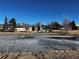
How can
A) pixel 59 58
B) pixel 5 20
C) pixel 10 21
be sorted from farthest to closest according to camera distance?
pixel 10 21
pixel 5 20
pixel 59 58

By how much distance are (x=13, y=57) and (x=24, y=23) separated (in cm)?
8516

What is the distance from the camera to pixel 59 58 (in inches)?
382

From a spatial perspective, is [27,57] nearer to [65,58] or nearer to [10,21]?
[65,58]

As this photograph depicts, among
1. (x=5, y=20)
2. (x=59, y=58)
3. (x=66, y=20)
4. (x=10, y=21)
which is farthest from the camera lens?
(x=10, y=21)

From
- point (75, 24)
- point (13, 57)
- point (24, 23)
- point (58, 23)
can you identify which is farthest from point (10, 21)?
point (13, 57)

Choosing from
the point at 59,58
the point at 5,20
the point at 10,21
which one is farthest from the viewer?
the point at 10,21

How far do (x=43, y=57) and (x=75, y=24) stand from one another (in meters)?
76.8

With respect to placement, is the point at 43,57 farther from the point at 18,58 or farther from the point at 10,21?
the point at 10,21

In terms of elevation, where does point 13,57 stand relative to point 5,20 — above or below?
below

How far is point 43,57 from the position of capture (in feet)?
33.0

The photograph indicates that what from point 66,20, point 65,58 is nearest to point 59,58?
point 65,58

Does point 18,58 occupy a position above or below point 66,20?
below

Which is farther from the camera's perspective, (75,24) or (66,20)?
(75,24)

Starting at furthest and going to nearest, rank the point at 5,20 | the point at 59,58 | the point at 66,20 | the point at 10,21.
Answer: the point at 10,21 → the point at 5,20 → the point at 66,20 → the point at 59,58
